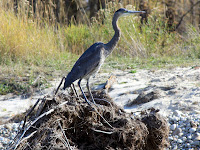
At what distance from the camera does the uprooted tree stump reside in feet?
8.30

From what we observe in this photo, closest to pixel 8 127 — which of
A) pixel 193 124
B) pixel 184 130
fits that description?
pixel 184 130

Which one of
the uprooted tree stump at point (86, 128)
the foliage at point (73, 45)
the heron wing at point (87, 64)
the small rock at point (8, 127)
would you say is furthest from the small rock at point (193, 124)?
Answer: the foliage at point (73, 45)

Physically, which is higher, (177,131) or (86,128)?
(86,128)

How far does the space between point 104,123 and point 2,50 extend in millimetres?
4918

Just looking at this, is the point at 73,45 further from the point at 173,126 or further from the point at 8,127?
the point at 173,126

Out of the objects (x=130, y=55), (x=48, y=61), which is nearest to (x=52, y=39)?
(x=48, y=61)

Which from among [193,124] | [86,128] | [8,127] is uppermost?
[86,128]

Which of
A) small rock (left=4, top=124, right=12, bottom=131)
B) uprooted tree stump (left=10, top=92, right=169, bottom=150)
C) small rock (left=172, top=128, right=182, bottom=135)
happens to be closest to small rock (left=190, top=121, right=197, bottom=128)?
small rock (left=172, top=128, right=182, bottom=135)

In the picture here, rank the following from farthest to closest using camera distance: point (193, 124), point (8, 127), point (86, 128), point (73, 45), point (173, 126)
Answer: point (73, 45) → point (8, 127) → point (173, 126) → point (193, 124) → point (86, 128)

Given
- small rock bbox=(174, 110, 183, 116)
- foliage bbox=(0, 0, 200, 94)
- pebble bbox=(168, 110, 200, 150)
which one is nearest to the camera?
pebble bbox=(168, 110, 200, 150)

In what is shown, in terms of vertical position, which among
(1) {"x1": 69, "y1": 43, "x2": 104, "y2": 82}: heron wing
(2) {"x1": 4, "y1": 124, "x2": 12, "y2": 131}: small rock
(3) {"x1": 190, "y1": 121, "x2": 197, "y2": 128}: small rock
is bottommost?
(2) {"x1": 4, "y1": 124, "x2": 12, "y2": 131}: small rock

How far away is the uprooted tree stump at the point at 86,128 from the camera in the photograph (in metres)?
2.53

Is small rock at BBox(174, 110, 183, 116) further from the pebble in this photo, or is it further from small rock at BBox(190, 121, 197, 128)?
Answer: small rock at BBox(190, 121, 197, 128)

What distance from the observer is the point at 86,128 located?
2.80 meters
